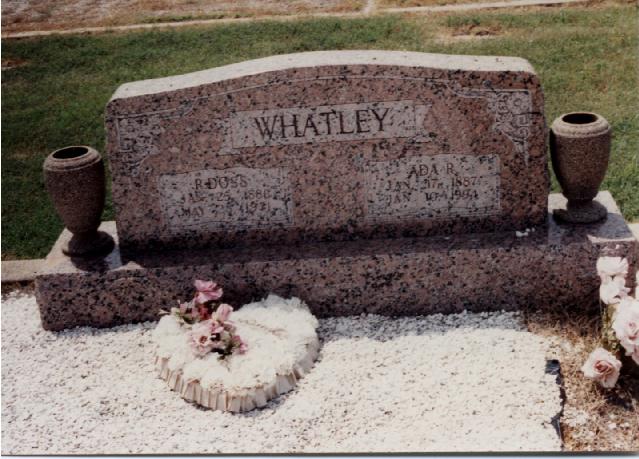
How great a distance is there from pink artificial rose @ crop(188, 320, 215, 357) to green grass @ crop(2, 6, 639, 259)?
3.45 metres

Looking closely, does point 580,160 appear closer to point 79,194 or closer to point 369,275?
point 369,275

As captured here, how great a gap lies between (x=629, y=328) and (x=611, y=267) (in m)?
0.42

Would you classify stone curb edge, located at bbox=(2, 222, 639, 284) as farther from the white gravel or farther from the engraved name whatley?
the engraved name whatley

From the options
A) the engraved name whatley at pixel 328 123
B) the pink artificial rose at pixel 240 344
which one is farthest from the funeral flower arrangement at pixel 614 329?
the pink artificial rose at pixel 240 344

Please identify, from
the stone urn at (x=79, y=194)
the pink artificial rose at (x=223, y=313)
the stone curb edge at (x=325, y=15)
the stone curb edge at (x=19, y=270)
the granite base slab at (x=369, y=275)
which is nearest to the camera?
the pink artificial rose at (x=223, y=313)

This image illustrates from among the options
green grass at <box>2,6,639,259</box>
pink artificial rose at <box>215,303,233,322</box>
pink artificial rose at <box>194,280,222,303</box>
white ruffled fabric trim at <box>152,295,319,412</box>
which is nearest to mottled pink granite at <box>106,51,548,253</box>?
pink artificial rose at <box>194,280,222,303</box>

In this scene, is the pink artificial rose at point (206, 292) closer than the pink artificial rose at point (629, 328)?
No

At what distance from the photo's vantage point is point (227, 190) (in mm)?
5422

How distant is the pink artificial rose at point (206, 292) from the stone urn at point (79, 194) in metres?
0.95

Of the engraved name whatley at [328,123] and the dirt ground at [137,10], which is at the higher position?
the dirt ground at [137,10]

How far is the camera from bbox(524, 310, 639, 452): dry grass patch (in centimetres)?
423

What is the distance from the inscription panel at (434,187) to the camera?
527 cm

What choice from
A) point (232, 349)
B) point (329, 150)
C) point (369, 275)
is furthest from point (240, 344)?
point (329, 150)

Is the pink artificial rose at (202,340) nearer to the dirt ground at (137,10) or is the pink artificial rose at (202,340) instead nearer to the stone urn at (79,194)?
the stone urn at (79,194)
